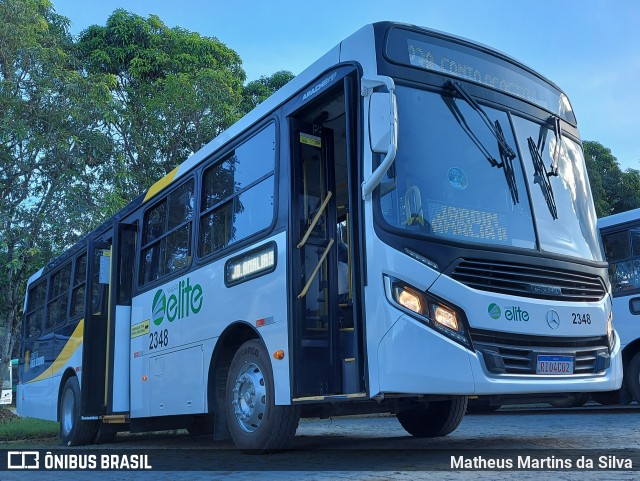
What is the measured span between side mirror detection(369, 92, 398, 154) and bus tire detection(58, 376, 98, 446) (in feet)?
22.8

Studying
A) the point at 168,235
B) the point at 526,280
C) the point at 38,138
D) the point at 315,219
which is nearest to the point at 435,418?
the point at 526,280

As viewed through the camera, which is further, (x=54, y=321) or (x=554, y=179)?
(x=54, y=321)

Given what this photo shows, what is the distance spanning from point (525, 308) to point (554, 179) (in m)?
1.44

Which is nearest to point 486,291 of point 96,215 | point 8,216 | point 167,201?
point 167,201

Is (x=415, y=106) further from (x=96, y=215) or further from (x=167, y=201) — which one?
(x=96, y=215)

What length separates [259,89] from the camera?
907 inches

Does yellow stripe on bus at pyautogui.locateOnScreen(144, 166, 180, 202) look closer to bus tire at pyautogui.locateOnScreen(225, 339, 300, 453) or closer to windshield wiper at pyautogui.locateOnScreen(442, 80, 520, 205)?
bus tire at pyautogui.locateOnScreen(225, 339, 300, 453)

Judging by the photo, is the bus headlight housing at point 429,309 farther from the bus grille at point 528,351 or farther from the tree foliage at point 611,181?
the tree foliage at point 611,181

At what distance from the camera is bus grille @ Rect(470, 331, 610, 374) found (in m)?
5.34

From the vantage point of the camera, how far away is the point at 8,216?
1591 cm

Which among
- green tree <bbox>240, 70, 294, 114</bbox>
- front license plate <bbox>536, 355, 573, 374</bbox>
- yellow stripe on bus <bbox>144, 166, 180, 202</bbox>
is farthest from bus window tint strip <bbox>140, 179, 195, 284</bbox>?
green tree <bbox>240, 70, 294, 114</bbox>

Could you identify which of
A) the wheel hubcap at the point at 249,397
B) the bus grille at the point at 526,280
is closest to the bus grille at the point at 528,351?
the bus grille at the point at 526,280

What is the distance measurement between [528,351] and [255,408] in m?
2.50

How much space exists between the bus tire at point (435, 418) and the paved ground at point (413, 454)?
0.43 feet
